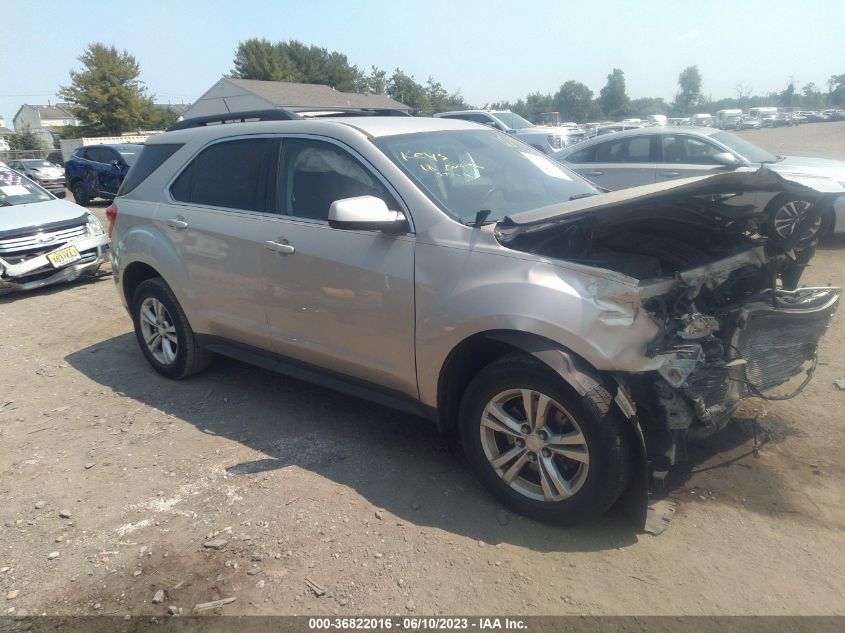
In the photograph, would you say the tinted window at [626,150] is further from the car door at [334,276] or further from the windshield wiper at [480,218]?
the windshield wiper at [480,218]

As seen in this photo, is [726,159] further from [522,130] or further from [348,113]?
[522,130]

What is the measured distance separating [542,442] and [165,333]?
336 centimetres

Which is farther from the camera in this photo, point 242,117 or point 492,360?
point 242,117

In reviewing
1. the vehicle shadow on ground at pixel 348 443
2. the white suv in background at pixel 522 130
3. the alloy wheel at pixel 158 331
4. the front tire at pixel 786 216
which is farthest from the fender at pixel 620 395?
the white suv in background at pixel 522 130

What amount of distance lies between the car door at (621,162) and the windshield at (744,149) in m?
0.90

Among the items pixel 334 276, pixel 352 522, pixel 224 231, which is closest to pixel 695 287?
pixel 334 276

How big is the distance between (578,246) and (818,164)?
24.2 ft

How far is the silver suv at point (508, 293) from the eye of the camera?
9.08 feet

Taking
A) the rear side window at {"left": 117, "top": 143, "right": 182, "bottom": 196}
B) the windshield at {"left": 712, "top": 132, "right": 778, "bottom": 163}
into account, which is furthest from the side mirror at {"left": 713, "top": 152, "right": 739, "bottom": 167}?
the rear side window at {"left": 117, "top": 143, "right": 182, "bottom": 196}

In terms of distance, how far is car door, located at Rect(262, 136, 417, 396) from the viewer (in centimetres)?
337

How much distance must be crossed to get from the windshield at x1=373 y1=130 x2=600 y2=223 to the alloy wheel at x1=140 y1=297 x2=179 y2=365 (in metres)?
2.45

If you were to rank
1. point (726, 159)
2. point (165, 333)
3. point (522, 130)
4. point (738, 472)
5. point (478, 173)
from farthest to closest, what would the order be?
point (522, 130) < point (726, 159) < point (165, 333) < point (478, 173) < point (738, 472)

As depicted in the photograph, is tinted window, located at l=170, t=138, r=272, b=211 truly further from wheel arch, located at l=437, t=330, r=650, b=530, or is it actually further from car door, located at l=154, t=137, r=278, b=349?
wheel arch, located at l=437, t=330, r=650, b=530

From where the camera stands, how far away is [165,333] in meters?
5.02
